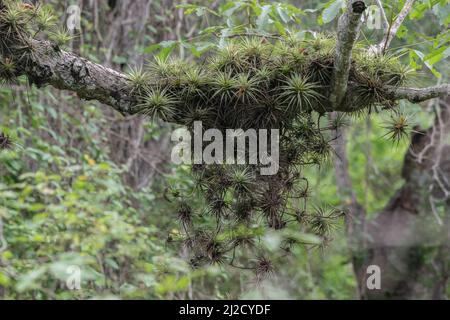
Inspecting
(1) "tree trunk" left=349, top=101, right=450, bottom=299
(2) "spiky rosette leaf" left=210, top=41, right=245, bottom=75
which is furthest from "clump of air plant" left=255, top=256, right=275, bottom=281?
(1) "tree trunk" left=349, top=101, right=450, bottom=299

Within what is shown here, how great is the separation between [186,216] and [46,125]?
3089 millimetres

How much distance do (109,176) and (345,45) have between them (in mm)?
3104

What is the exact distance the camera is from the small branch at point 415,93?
2.37m

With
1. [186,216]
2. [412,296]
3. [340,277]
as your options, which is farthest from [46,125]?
[340,277]

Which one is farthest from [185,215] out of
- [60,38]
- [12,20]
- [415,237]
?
[415,237]

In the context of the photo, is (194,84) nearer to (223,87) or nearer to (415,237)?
(223,87)

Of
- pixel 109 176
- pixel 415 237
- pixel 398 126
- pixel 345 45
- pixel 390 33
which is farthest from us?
pixel 415 237

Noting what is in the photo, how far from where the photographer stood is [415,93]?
2.38 metres

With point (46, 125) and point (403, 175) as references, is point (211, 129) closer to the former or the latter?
point (46, 125)

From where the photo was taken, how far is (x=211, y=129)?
8.00ft

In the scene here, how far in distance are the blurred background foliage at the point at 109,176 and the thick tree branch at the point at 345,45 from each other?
962mm

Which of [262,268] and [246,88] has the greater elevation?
[246,88]

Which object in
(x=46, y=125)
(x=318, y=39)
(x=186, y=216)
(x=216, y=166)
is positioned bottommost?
(x=186, y=216)
